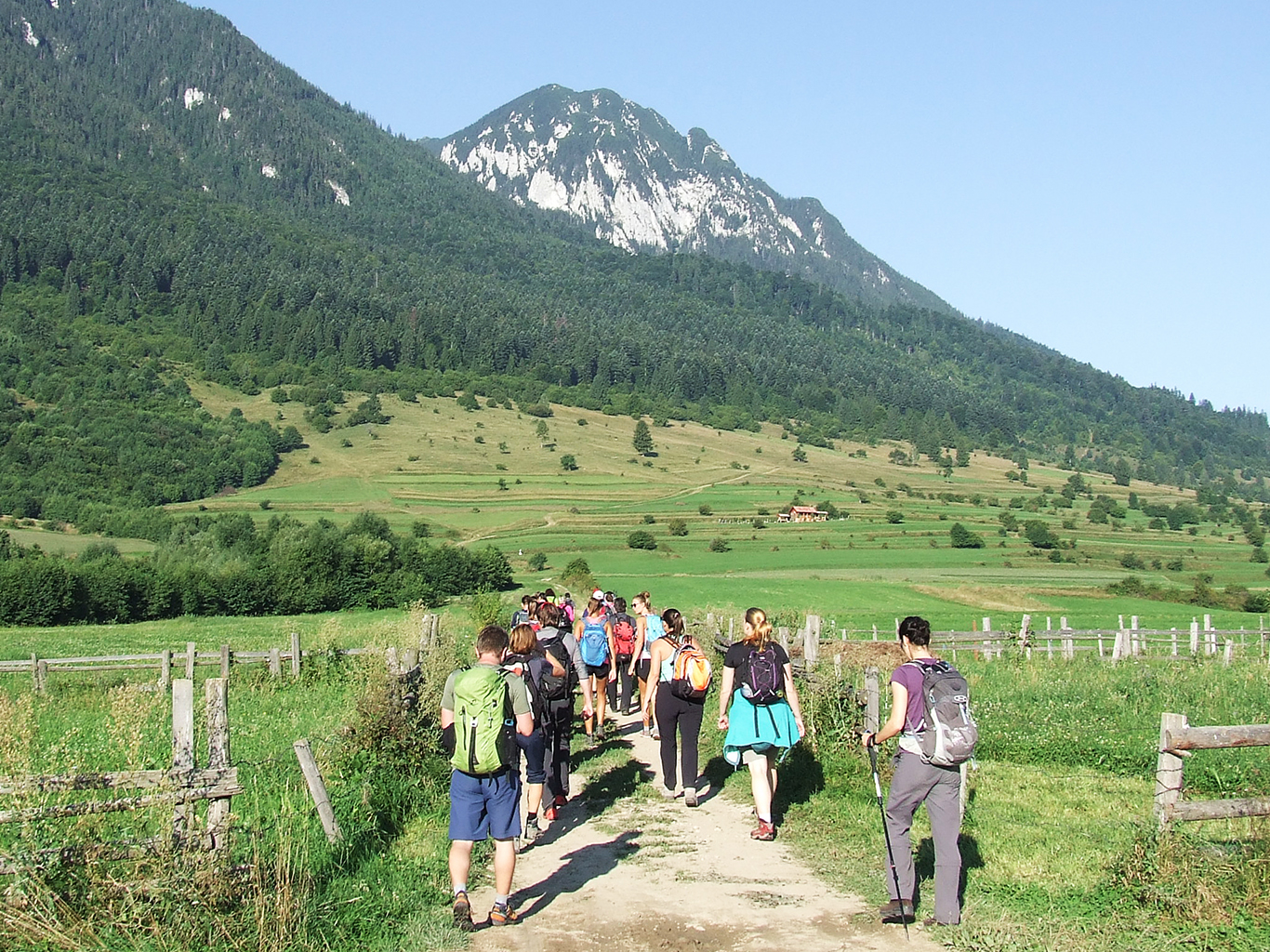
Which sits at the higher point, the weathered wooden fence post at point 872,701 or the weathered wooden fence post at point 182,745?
the weathered wooden fence post at point 182,745

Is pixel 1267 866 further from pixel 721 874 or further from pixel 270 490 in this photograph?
pixel 270 490

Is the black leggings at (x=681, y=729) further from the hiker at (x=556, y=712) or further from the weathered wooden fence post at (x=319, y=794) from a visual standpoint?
the weathered wooden fence post at (x=319, y=794)

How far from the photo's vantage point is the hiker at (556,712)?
984 cm

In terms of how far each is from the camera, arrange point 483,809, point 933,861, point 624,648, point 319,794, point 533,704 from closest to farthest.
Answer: point 483,809
point 319,794
point 933,861
point 533,704
point 624,648

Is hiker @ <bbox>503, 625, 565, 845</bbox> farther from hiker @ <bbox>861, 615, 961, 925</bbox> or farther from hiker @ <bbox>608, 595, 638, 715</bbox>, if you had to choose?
hiker @ <bbox>608, 595, 638, 715</bbox>

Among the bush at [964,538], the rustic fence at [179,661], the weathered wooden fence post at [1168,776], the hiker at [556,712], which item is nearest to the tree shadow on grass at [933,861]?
the weathered wooden fence post at [1168,776]

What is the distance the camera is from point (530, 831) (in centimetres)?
934

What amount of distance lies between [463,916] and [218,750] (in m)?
1.77

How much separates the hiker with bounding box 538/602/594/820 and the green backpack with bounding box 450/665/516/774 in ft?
7.05

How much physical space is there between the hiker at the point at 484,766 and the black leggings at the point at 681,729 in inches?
141

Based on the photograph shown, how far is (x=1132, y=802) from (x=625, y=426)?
13865 centimetres

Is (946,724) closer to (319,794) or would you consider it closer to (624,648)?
(319,794)

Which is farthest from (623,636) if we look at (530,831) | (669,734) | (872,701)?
(530,831)

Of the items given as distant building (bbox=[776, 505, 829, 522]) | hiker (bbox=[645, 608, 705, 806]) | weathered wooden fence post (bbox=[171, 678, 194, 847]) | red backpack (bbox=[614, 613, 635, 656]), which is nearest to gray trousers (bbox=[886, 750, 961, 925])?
hiker (bbox=[645, 608, 705, 806])
